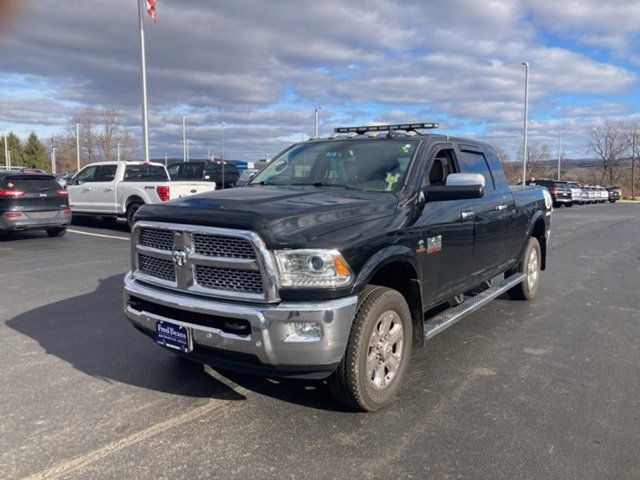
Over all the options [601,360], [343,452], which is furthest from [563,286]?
[343,452]

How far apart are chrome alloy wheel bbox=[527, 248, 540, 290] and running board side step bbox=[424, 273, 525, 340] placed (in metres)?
0.32

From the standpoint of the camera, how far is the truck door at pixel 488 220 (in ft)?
17.5

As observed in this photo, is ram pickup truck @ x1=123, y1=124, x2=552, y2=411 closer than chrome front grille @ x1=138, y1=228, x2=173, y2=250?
Yes

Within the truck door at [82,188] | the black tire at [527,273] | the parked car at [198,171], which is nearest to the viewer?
the black tire at [527,273]

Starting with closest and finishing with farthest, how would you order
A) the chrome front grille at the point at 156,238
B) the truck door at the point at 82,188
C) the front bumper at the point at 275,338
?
the front bumper at the point at 275,338, the chrome front grille at the point at 156,238, the truck door at the point at 82,188

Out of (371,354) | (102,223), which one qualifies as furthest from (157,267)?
(102,223)

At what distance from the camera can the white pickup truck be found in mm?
13547

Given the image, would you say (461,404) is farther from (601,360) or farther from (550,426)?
(601,360)

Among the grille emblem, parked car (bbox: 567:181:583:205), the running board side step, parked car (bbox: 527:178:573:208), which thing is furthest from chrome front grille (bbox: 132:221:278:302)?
parked car (bbox: 567:181:583:205)

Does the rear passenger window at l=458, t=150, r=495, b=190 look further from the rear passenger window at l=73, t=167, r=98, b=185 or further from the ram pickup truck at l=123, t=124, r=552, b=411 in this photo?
Result: the rear passenger window at l=73, t=167, r=98, b=185

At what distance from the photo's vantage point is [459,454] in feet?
10.5

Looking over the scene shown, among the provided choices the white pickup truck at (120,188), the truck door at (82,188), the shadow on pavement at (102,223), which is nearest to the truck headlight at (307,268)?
the white pickup truck at (120,188)

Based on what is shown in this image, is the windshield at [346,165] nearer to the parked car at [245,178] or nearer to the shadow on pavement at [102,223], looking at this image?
the parked car at [245,178]

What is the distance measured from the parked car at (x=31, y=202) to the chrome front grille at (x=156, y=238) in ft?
32.5
